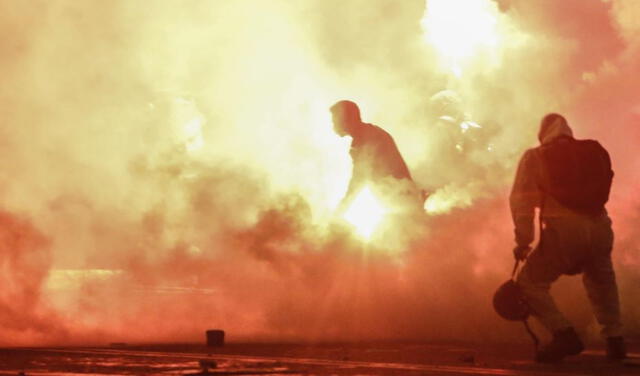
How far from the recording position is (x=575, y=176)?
7.71 m

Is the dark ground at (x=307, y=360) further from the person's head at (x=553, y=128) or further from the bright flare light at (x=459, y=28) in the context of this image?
the bright flare light at (x=459, y=28)

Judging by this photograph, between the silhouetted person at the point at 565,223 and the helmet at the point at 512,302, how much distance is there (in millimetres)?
54

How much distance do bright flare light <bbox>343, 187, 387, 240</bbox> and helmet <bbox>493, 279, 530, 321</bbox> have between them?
4384 millimetres

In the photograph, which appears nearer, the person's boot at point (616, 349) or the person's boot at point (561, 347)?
the person's boot at point (561, 347)

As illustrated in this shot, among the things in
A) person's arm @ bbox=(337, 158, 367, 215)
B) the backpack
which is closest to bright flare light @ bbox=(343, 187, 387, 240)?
person's arm @ bbox=(337, 158, 367, 215)

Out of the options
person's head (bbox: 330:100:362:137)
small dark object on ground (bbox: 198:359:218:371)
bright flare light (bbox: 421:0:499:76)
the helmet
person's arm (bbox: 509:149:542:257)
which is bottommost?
small dark object on ground (bbox: 198:359:218:371)

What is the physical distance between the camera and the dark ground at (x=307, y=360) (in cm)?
699

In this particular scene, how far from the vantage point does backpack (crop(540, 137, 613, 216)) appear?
7.68 m

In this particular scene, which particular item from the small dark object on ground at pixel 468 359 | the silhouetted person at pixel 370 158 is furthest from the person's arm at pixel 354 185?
the small dark object on ground at pixel 468 359

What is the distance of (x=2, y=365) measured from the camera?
7543 mm

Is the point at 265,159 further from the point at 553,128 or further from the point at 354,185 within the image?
the point at 553,128

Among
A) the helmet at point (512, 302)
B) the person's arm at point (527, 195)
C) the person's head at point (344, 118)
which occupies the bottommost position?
the helmet at point (512, 302)

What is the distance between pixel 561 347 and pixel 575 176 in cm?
114

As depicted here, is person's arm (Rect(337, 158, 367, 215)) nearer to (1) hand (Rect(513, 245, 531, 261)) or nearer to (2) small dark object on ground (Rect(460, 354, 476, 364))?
(2) small dark object on ground (Rect(460, 354, 476, 364))
